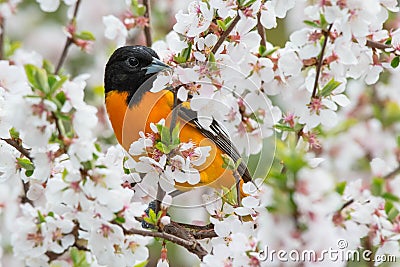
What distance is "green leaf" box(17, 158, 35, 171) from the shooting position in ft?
4.77

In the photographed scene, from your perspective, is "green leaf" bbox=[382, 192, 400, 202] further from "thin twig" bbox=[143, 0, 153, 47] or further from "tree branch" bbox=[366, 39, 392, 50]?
"thin twig" bbox=[143, 0, 153, 47]

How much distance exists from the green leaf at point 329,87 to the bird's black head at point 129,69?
47 cm

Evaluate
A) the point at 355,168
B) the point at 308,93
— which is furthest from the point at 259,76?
the point at 355,168

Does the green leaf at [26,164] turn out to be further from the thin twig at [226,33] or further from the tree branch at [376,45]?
the tree branch at [376,45]

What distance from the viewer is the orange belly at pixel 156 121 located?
1685 mm

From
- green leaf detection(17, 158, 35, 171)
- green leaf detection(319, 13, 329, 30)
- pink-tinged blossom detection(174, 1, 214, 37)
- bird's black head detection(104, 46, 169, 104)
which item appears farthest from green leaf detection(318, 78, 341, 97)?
green leaf detection(17, 158, 35, 171)

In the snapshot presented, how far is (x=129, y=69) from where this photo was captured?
1920 mm

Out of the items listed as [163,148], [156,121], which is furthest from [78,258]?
[156,121]

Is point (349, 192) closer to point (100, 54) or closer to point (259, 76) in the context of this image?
point (259, 76)

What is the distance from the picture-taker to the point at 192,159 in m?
1.43

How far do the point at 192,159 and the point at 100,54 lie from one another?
1594mm

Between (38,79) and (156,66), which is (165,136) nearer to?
(38,79)

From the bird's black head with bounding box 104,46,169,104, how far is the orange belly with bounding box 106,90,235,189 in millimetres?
33

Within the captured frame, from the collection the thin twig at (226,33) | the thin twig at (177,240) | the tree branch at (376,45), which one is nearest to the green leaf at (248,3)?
the thin twig at (226,33)
